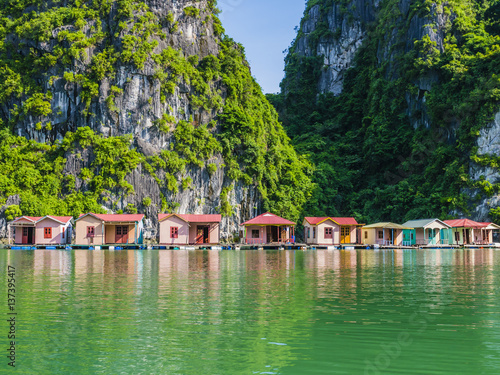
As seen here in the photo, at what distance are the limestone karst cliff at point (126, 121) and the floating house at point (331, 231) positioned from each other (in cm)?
610

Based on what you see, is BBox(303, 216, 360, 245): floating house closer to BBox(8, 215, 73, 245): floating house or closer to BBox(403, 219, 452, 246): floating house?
BBox(403, 219, 452, 246): floating house

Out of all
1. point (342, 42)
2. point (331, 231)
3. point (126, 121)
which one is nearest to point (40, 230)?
point (126, 121)

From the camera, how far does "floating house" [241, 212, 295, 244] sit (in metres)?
55.8

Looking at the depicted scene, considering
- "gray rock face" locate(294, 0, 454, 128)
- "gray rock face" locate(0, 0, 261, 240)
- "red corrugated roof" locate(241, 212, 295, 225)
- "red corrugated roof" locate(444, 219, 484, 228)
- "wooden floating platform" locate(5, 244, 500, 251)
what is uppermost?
"gray rock face" locate(294, 0, 454, 128)

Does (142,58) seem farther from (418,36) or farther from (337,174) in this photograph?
(418,36)

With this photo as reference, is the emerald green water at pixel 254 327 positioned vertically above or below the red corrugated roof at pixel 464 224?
below

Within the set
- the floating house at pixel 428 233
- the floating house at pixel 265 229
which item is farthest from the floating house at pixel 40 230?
the floating house at pixel 428 233

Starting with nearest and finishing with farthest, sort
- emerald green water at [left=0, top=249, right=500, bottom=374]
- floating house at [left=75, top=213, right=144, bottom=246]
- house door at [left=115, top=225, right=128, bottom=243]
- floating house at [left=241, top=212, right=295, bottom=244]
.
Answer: emerald green water at [left=0, top=249, right=500, bottom=374] → floating house at [left=75, top=213, right=144, bottom=246] → house door at [left=115, top=225, right=128, bottom=243] → floating house at [left=241, top=212, right=295, bottom=244]

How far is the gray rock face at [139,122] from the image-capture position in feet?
196

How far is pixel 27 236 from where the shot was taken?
53.3 meters

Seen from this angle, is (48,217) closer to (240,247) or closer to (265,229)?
(240,247)

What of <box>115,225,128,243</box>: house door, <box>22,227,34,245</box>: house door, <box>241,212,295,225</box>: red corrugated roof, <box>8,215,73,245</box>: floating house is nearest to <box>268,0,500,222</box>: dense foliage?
<box>241,212,295,225</box>: red corrugated roof

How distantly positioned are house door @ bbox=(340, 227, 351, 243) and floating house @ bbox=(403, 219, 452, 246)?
664 centimetres

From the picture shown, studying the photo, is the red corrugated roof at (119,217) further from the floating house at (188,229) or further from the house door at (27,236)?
the house door at (27,236)
